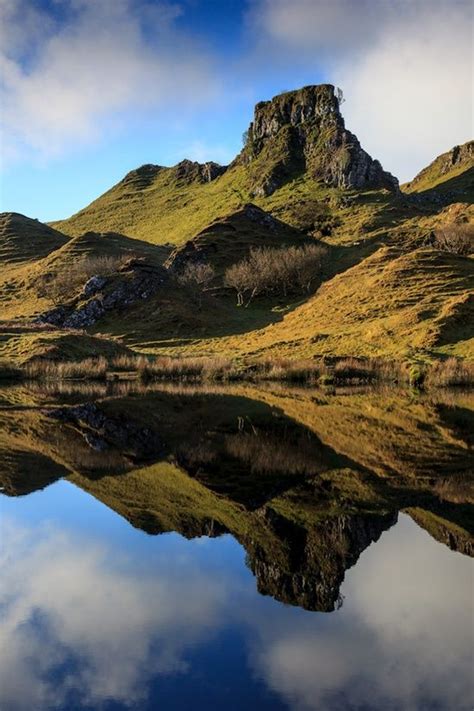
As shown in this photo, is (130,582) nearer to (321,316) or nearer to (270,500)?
(270,500)

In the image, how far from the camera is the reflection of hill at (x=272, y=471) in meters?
13.1

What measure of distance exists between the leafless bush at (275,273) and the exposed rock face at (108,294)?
50.5 feet

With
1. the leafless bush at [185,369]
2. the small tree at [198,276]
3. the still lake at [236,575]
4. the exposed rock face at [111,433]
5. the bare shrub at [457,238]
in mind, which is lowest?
the leafless bush at [185,369]

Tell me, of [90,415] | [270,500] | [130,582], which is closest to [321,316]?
[90,415]

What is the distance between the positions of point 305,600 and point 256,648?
182 centimetres

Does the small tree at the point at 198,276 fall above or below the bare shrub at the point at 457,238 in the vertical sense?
below

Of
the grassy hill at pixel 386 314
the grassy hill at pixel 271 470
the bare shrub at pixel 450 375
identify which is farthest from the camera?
the grassy hill at pixel 386 314

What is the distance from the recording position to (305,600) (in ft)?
33.9

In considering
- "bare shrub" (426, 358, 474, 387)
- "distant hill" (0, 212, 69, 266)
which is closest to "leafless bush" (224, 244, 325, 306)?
"bare shrub" (426, 358, 474, 387)

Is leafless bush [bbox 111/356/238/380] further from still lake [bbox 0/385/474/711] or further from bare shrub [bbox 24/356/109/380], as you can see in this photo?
still lake [bbox 0/385/474/711]

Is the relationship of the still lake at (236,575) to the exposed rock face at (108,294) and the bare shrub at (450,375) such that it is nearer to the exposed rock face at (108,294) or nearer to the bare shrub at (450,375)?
the bare shrub at (450,375)

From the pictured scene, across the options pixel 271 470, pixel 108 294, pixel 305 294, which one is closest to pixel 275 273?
pixel 305 294

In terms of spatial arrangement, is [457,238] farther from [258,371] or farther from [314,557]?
[314,557]

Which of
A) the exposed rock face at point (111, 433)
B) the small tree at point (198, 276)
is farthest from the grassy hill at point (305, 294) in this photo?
the exposed rock face at point (111, 433)
